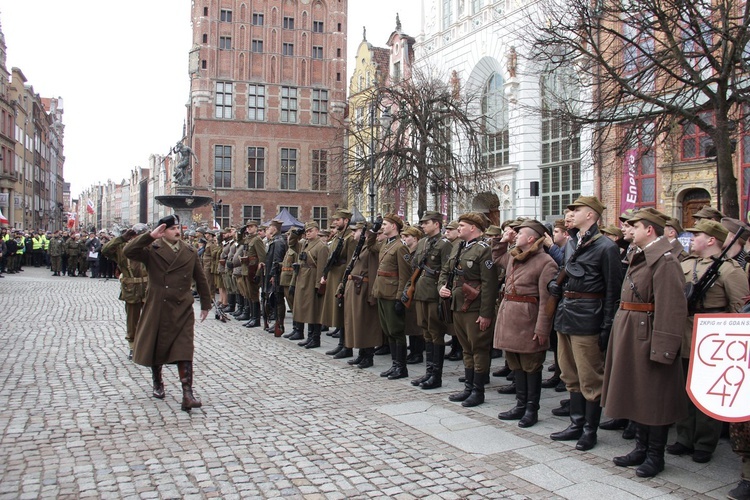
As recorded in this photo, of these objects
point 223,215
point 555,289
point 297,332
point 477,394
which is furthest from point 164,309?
point 223,215

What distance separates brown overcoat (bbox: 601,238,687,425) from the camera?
495 cm

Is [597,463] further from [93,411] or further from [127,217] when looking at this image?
[127,217]

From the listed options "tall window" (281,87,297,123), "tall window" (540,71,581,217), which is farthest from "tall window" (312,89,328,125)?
"tall window" (540,71,581,217)

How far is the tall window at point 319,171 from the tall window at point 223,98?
7.62m

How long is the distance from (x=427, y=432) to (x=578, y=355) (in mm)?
1595

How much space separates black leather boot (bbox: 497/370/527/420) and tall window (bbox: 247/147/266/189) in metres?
45.1

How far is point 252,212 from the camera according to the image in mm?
50219

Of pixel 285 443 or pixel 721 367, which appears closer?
pixel 721 367

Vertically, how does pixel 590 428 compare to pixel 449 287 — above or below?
below

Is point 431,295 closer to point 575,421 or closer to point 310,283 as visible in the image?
point 575,421

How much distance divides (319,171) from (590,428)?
46.5 meters

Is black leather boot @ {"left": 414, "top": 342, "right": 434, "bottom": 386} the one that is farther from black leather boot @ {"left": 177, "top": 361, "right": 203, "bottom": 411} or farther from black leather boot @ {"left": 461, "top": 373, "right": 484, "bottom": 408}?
black leather boot @ {"left": 177, "top": 361, "right": 203, "bottom": 411}

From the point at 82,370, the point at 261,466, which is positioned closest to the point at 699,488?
the point at 261,466

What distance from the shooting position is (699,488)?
475 centimetres
